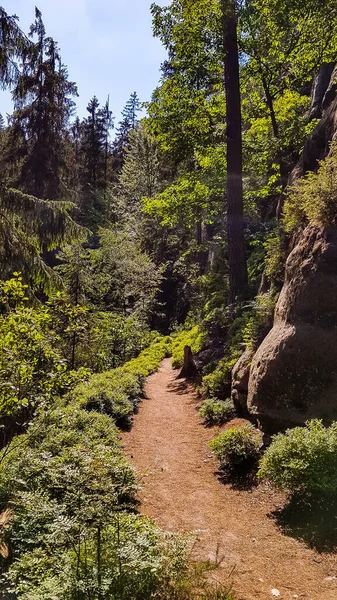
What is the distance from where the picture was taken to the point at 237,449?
5977 mm

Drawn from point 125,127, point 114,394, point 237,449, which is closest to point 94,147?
point 125,127

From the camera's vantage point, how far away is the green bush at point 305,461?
4527 mm

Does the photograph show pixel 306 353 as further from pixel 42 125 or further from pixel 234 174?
pixel 42 125

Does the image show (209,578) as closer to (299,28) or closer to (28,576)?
(28,576)

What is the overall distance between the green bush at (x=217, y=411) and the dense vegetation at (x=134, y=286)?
3 cm

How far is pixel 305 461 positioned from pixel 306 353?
172 centimetres

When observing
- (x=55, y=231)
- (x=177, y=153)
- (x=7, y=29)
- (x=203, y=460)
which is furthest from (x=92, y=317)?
(x=7, y=29)

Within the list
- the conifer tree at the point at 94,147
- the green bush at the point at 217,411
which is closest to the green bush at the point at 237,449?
the green bush at the point at 217,411

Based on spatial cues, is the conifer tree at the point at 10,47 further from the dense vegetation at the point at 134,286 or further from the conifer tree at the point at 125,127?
the conifer tree at the point at 125,127

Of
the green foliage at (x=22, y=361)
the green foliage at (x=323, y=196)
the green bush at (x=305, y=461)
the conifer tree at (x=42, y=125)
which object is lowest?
the green bush at (x=305, y=461)

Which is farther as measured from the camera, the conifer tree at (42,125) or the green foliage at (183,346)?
the conifer tree at (42,125)

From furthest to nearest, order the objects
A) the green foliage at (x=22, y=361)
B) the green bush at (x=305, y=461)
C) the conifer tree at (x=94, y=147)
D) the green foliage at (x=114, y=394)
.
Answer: the conifer tree at (x=94, y=147) → the green foliage at (x=114, y=394) → the green foliage at (x=22, y=361) → the green bush at (x=305, y=461)

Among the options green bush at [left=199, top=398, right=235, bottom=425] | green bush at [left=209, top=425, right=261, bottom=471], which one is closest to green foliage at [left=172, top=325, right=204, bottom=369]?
green bush at [left=199, top=398, right=235, bottom=425]

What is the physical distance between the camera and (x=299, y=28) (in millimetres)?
10938
